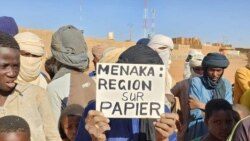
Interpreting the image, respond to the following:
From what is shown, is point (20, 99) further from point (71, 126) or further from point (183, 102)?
point (183, 102)

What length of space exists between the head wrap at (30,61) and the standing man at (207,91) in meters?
1.85

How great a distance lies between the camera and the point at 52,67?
5.62m

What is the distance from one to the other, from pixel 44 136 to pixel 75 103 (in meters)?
0.99

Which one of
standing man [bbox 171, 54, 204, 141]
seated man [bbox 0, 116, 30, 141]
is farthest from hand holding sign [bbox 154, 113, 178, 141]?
standing man [bbox 171, 54, 204, 141]

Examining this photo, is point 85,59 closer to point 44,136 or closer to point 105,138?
point 44,136

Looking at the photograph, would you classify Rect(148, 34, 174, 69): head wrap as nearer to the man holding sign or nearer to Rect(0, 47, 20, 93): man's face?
the man holding sign

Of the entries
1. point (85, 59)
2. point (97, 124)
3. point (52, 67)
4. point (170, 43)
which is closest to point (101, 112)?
point (97, 124)

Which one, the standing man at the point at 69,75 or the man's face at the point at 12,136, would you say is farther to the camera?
the standing man at the point at 69,75

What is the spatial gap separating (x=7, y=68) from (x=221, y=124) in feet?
6.60

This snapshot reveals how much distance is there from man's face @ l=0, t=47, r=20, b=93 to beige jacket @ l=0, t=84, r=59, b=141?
0.08 metres

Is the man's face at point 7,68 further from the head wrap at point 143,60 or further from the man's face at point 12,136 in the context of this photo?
the head wrap at point 143,60

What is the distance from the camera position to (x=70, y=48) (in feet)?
16.4

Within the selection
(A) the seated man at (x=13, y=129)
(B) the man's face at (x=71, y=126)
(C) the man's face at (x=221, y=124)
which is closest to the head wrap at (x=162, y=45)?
(C) the man's face at (x=221, y=124)

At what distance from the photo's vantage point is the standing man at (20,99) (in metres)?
3.43
